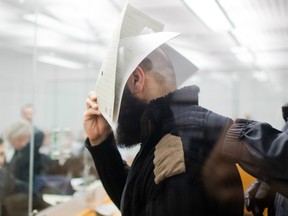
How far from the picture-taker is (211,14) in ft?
2.18

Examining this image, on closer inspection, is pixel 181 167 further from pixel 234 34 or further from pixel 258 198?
pixel 234 34

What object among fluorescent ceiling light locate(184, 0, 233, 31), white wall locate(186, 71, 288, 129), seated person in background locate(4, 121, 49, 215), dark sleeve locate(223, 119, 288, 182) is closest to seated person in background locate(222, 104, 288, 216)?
dark sleeve locate(223, 119, 288, 182)

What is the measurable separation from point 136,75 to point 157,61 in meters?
0.04

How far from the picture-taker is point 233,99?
0.59 m

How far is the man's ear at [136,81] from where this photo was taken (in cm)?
51

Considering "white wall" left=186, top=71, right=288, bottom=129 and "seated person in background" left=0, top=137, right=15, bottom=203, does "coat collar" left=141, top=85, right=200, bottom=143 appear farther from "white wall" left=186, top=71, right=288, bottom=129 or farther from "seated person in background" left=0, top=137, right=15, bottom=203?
"seated person in background" left=0, top=137, right=15, bottom=203

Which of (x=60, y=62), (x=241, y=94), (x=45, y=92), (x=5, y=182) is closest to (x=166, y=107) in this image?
(x=241, y=94)

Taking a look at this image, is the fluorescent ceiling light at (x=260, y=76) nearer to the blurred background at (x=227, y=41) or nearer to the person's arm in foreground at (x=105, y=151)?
the blurred background at (x=227, y=41)

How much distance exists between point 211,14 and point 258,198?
38 cm

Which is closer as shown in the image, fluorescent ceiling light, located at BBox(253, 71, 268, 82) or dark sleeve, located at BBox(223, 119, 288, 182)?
dark sleeve, located at BBox(223, 119, 288, 182)

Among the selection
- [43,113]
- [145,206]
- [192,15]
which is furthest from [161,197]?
[43,113]

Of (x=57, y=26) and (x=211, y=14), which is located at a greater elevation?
(x=57, y=26)

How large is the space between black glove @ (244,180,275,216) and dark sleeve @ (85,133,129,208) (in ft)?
0.82

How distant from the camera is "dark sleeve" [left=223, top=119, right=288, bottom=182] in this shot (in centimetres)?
39
